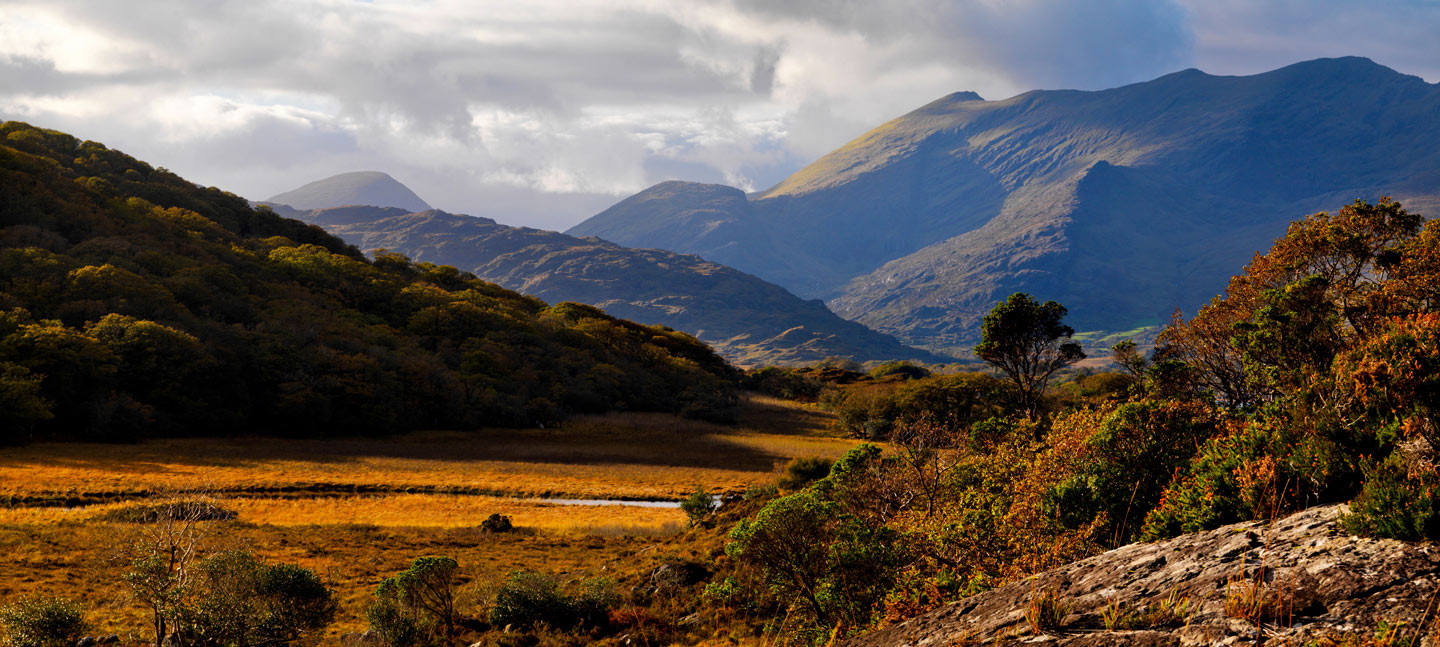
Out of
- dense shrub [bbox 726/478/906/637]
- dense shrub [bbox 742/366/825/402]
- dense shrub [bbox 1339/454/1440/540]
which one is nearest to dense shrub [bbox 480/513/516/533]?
dense shrub [bbox 726/478/906/637]

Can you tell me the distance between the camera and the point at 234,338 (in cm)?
6594

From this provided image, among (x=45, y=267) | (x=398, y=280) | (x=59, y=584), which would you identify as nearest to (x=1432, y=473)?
(x=59, y=584)

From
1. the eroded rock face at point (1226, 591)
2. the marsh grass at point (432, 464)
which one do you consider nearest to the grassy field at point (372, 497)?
the marsh grass at point (432, 464)

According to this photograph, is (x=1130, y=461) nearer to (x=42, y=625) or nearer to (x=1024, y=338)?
(x=42, y=625)

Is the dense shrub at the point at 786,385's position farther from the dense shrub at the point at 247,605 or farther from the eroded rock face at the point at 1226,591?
the eroded rock face at the point at 1226,591

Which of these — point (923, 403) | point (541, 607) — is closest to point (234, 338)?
point (541, 607)

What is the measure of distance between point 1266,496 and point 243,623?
61.1 feet

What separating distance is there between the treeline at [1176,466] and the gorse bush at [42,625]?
48.8ft

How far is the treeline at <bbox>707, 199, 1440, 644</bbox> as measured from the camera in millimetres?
7438

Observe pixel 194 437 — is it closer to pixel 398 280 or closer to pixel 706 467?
pixel 706 467

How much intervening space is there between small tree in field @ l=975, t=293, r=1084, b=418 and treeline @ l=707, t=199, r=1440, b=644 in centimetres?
714

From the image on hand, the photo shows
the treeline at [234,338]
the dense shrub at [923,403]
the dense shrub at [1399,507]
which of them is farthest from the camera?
the dense shrub at [923,403]

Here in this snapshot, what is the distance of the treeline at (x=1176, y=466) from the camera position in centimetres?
744

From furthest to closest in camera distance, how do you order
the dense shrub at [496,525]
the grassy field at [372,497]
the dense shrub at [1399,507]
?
the dense shrub at [496,525] → the grassy field at [372,497] → the dense shrub at [1399,507]
